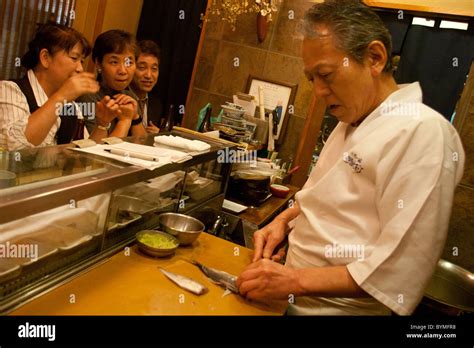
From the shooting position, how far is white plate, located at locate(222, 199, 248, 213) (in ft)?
10.4

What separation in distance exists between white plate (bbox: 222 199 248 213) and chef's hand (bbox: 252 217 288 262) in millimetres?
1091

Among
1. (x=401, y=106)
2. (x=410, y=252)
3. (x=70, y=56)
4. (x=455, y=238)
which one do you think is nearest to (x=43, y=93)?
(x=70, y=56)

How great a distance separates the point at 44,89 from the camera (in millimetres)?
2496

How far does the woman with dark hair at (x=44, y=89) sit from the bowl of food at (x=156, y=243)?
94cm

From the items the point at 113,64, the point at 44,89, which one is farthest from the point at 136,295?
the point at 113,64

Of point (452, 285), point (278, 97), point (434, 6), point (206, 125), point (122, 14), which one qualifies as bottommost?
point (452, 285)

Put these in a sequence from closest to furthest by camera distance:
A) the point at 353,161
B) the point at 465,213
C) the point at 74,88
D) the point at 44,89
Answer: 1. the point at 353,161
2. the point at 74,88
3. the point at 44,89
4. the point at 465,213

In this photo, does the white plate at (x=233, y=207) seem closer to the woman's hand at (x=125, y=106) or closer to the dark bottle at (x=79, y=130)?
the woman's hand at (x=125, y=106)

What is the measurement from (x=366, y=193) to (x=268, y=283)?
514 mm

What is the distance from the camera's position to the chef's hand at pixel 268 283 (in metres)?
1.52

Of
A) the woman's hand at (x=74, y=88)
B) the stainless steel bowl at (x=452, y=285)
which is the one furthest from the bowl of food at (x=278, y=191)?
the woman's hand at (x=74, y=88)

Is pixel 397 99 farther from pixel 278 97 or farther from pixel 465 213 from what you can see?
pixel 278 97

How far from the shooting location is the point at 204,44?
506 cm
